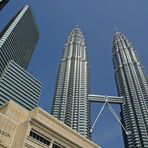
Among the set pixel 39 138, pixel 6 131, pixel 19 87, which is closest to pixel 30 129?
pixel 39 138

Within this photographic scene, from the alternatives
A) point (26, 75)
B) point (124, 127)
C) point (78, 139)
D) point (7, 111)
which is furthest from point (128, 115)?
point (7, 111)

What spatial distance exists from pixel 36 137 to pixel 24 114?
38.3 feet

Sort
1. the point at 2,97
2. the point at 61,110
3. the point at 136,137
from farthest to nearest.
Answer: the point at 61,110 → the point at 136,137 → the point at 2,97

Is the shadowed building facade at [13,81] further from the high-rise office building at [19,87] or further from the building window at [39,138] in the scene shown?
the building window at [39,138]

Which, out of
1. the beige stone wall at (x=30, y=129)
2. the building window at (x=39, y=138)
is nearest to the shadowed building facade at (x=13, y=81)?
the beige stone wall at (x=30, y=129)

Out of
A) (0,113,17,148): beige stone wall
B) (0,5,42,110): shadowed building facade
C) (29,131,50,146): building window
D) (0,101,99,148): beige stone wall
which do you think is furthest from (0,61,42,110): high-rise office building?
(29,131,50,146): building window

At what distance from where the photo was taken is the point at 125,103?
197 meters

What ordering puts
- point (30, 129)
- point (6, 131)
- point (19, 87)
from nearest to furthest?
1. point (6, 131)
2. point (30, 129)
3. point (19, 87)

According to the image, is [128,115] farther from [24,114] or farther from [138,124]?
[24,114]

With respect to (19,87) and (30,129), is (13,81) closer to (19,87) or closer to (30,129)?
(19,87)

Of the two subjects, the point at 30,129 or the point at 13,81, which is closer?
the point at 30,129

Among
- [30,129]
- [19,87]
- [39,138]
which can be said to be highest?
[19,87]

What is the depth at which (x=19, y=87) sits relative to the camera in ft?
559

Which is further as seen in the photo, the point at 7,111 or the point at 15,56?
the point at 15,56
